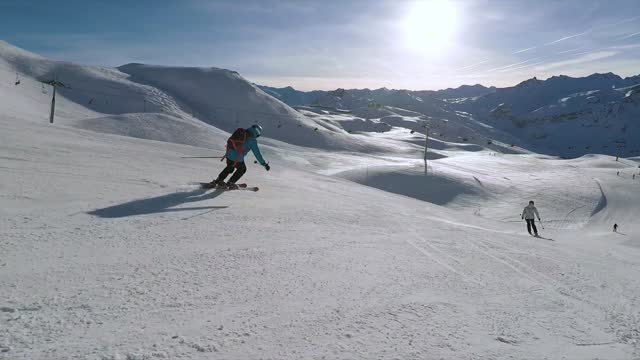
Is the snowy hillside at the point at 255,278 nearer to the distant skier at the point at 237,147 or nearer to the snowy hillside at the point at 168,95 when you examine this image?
the distant skier at the point at 237,147

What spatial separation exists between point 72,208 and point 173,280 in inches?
120


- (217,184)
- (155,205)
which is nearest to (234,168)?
(217,184)

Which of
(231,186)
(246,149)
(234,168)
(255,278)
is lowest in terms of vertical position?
(255,278)

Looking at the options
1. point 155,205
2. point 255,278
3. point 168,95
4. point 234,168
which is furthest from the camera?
point 168,95

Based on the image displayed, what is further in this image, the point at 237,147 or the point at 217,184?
the point at 237,147

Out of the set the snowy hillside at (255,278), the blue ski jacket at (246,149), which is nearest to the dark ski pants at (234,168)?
the blue ski jacket at (246,149)

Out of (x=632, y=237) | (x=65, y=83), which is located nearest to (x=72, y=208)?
(x=632, y=237)

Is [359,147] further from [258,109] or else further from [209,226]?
[209,226]

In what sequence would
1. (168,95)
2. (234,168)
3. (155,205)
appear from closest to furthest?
1. (155,205)
2. (234,168)
3. (168,95)

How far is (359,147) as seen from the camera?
258 feet

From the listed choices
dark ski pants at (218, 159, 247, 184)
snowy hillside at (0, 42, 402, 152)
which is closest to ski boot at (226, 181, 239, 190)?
dark ski pants at (218, 159, 247, 184)

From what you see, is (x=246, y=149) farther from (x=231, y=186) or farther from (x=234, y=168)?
(x=231, y=186)

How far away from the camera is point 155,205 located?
713cm

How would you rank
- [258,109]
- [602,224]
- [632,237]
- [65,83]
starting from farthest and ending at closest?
[258,109], [65,83], [602,224], [632,237]
